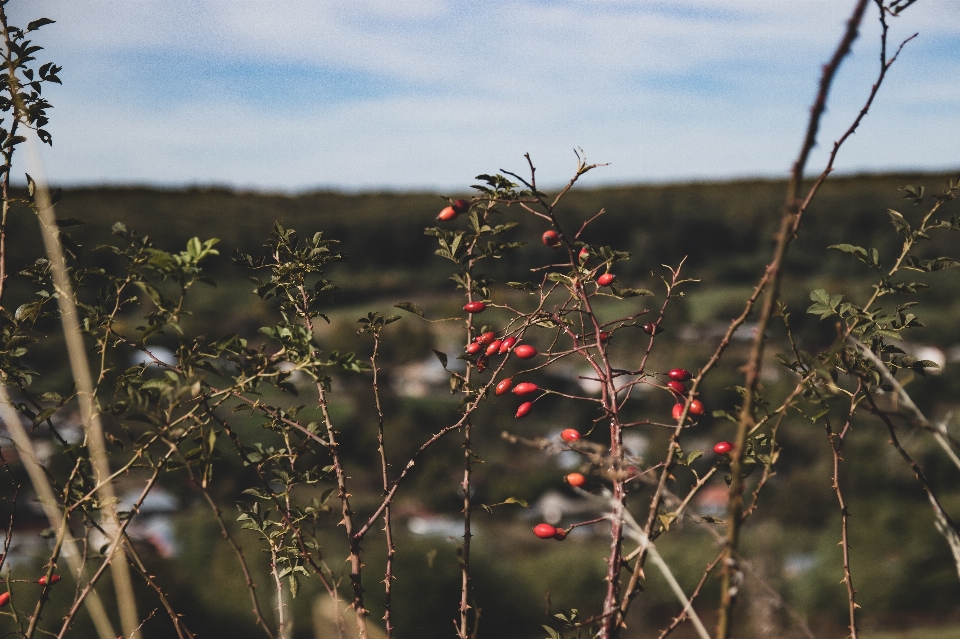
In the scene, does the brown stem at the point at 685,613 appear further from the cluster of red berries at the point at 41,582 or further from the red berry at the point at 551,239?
the cluster of red berries at the point at 41,582

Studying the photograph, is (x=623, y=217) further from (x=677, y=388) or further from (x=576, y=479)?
(x=576, y=479)

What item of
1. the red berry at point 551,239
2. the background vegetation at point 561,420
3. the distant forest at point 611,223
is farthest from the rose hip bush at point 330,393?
the distant forest at point 611,223

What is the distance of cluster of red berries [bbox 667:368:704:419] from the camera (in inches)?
52.5

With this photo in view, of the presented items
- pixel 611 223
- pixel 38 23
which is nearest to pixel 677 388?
pixel 38 23

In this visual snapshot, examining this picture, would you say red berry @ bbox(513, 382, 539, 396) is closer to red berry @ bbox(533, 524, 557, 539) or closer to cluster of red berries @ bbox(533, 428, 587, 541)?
cluster of red berries @ bbox(533, 428, 587, 541)

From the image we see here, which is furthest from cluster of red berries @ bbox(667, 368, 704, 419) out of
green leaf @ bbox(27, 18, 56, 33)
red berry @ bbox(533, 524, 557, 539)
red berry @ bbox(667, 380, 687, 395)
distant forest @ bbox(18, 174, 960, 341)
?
distant forest @ bbox(18, 174, 960, 341)

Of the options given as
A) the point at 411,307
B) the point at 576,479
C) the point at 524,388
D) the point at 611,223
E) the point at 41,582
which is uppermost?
the point at 411,307

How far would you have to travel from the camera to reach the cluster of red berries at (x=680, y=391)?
1334mm

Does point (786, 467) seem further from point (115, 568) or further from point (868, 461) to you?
point (115, 568)

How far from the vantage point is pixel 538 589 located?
143ft

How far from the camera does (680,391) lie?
150 cm

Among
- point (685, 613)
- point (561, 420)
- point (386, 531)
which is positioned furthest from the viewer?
point (561, 420)

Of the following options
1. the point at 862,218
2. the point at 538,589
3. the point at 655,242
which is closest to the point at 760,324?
the point at 538,589

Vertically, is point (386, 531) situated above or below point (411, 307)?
below
